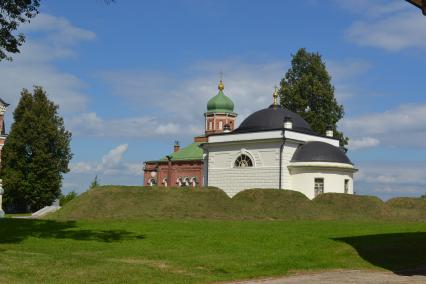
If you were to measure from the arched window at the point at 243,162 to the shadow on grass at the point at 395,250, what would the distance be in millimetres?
24296

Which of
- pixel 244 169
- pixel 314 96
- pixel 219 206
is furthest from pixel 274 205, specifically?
pixel 314 96

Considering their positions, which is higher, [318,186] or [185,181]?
[185,181]

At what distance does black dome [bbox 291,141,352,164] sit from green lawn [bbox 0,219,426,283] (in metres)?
19.0

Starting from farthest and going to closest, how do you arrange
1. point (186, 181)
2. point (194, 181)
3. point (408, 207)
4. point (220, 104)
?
1. point (220, 104)
2. point (186, 181)
3. point (194, 181)
4. point (408, 207)

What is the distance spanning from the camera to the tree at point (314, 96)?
182 ft

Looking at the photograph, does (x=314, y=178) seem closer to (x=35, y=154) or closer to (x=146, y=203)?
(x=146, y=203)

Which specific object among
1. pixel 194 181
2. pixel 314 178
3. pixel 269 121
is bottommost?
pixel 314 178

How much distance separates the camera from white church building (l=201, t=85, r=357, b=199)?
4091 centimetres

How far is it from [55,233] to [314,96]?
1619 inches

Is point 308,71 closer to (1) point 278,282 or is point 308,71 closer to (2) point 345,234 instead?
(2) point 345,234

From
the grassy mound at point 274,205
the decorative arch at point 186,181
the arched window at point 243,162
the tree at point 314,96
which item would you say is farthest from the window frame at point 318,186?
the decorative arch at point 186,181

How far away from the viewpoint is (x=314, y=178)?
134 ft

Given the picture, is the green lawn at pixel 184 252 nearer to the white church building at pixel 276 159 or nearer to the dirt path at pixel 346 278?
the dirt path at pixel 346 278

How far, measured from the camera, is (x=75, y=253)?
14.1 meters
